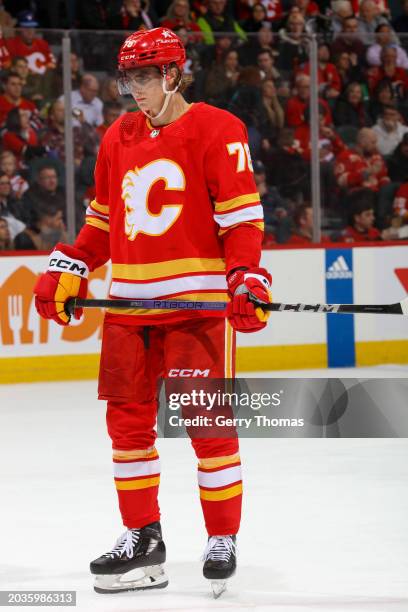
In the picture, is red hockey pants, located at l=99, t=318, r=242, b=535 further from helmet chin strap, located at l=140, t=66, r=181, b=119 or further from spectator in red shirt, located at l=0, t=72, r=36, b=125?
spectator in red shirt, located at l=0, t=72, r=36, b=125

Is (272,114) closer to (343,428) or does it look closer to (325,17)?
(325,17)

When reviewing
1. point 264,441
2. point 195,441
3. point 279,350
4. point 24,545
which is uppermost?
point 195,441

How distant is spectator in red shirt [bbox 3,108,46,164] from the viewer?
738 centimetres

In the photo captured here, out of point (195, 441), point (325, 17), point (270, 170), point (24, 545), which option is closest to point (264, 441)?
point (24, 545)

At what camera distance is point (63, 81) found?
7441 millimetres

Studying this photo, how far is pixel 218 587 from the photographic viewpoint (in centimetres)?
324

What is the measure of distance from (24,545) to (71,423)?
2263mm

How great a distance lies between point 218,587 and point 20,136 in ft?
15.1

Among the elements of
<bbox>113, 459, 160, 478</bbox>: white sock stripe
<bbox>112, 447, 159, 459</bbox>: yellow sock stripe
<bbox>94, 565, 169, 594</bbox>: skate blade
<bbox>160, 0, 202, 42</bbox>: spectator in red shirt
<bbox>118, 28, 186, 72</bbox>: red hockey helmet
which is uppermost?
<bbox>118, 28, 186, 72</bbox>: red hockey helmet

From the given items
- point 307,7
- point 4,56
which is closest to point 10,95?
point 4,56

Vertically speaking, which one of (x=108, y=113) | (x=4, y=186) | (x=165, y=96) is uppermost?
(x=165, y=96)

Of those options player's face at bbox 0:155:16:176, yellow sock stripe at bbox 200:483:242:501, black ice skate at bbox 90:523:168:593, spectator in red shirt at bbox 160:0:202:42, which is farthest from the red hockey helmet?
spectator in red shirt at bbox 160:0:202:42

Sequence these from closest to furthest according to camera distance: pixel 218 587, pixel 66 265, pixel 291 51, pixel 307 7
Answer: pixel 218 587 < pixel 66 265 < pixel 291 51 < pixel 307 7

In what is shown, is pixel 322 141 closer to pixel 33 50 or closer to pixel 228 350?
→ pixel 33 50
